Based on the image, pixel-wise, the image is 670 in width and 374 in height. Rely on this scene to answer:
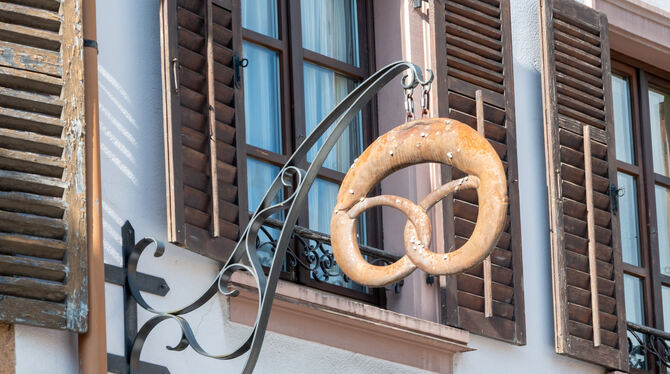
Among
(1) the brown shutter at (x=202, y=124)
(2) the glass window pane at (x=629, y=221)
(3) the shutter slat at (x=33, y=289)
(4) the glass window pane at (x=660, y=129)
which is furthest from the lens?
(4) the glass window pane at (x=660, y=129)

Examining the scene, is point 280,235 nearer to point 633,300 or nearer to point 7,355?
point 7,355

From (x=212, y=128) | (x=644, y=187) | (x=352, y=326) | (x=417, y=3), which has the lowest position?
(x=352, y=326)

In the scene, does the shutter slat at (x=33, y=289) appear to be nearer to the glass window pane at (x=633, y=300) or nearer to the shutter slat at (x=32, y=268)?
the shutter slat at (x=32, y=268)

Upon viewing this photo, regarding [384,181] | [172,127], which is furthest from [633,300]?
[172,127]

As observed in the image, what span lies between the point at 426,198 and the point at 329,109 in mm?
2380

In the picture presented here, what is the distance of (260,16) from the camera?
881cm

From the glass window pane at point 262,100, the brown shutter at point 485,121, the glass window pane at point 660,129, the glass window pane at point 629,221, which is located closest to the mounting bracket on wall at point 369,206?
the glass window pane at point 262,100

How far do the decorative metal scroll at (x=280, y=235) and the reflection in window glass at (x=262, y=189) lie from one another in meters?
0.94

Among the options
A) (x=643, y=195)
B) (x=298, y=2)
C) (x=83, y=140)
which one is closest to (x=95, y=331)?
(x=83, y=140)

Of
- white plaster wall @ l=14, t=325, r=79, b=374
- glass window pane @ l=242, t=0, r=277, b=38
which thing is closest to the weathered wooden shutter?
glass window pane @ l=242, t=0, r=277, b=38

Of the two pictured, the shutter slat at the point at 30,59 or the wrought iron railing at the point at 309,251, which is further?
the wrought iron railing at the point at 309,251

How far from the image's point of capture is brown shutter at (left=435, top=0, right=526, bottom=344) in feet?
29.5

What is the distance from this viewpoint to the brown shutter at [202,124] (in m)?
7.67

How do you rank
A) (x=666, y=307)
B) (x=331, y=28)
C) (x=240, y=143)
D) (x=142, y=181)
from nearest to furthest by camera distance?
(x=142, y=181)
(x=240, y=143)
(x=331, y=28)
(x=666, y=307)
